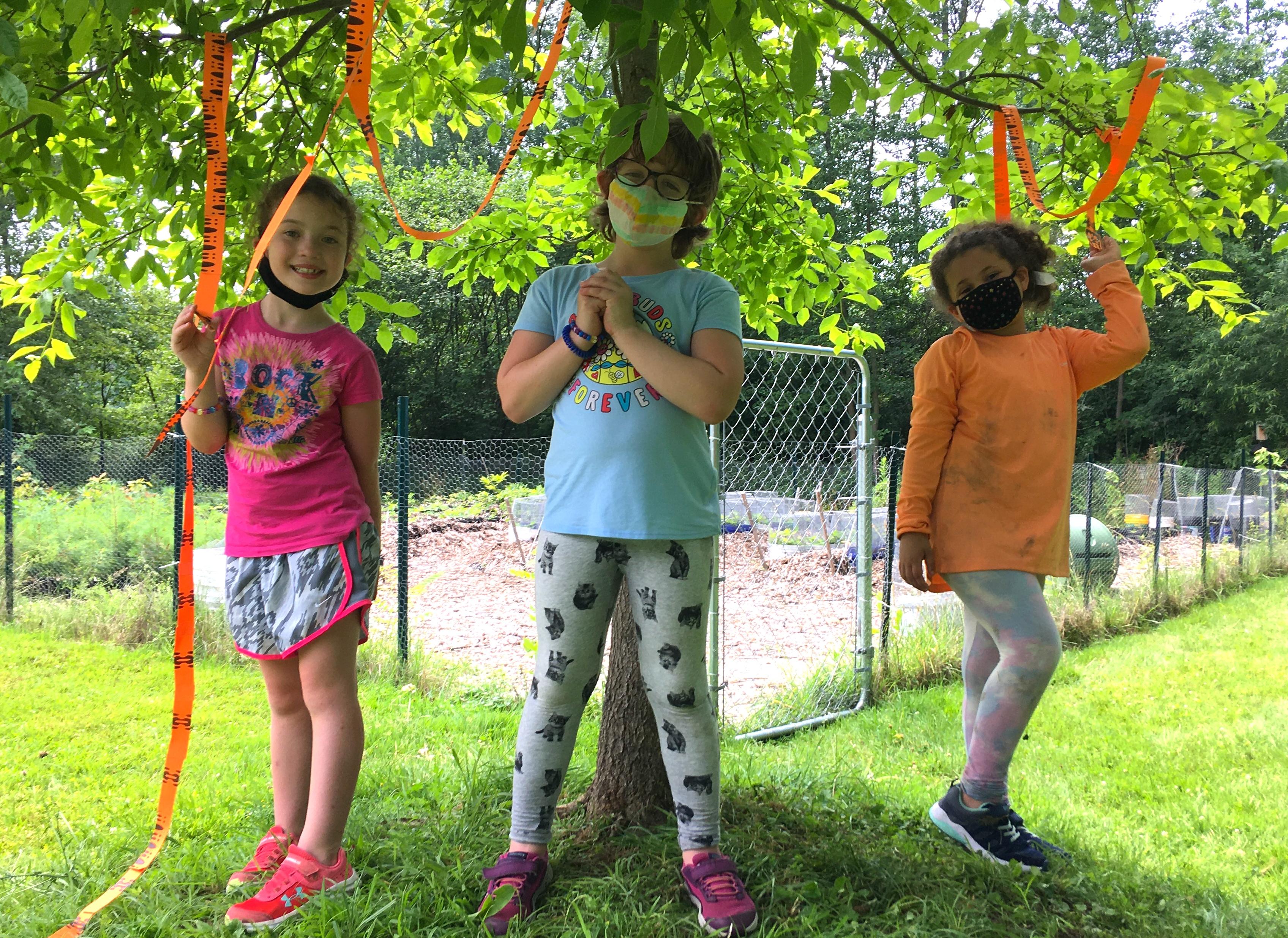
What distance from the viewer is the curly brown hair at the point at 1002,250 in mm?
2477

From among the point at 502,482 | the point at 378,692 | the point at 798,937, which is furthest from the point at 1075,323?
the point at 798,937

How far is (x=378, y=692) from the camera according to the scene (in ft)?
15.8

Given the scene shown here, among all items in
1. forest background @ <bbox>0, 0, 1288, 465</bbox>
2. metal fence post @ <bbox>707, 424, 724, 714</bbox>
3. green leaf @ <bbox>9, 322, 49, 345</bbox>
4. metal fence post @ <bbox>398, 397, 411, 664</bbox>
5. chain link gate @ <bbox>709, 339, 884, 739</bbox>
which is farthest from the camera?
forest background @ <bbox>0, 0, 1288, 465</bbox>

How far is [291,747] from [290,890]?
32 centimetres

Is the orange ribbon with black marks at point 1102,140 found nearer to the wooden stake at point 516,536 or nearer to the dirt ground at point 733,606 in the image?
the dirt ground at point 733,606

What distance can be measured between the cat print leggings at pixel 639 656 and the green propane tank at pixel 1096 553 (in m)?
6.78

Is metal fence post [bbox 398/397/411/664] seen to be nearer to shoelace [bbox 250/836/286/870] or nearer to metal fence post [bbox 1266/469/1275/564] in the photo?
shoelace [bbox 250/836/286/870]

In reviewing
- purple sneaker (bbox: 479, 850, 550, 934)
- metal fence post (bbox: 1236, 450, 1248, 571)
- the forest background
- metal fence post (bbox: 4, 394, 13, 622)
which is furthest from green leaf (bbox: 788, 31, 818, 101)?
the forest background

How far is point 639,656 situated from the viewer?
6.62 feet

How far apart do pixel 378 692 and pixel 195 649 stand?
1692 millimetres

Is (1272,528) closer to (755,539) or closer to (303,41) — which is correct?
(755,539)

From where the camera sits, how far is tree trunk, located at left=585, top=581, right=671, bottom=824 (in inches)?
99.0

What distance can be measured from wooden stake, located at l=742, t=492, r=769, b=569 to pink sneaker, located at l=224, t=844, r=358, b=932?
480 cm

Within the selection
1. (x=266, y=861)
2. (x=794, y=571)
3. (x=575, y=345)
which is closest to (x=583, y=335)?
(x=575, y=345)
